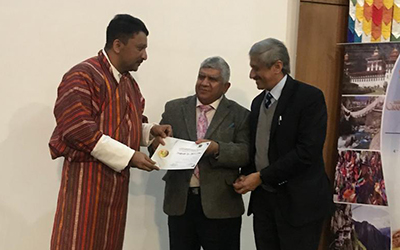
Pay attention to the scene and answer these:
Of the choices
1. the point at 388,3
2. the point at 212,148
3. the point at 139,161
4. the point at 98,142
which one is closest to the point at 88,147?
the point at 98,142

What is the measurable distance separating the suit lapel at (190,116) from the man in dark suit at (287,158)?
1.08 ft

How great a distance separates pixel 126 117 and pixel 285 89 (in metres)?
0.73

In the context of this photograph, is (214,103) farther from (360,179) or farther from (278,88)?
(360,179)

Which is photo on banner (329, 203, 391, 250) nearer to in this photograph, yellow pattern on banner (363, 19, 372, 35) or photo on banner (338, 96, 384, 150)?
photo on banner (338, 96, 384, 150)

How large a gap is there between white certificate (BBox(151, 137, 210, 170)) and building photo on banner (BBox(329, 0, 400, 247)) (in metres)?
1.22

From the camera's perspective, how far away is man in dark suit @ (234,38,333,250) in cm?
170

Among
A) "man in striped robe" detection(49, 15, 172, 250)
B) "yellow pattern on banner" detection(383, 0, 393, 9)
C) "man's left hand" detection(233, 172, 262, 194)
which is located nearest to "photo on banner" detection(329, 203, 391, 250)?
"man's left hand" detection(233, 172, 262, 194)

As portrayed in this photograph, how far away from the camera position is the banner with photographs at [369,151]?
241 cm

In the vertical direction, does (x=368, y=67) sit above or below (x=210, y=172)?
above

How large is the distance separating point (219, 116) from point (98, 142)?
688mm

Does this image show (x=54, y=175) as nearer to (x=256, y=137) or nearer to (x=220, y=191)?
(x=220, y=191)

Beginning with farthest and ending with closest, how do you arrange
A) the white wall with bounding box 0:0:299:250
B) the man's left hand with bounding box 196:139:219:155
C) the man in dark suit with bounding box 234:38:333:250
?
the white wall with bounding box 0:0:299:250 → the man's left hand with bounding box 196:139:219:155 → the man in dark suit with bounding box 234:38:333:250

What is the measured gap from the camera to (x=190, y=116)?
6.45 ft

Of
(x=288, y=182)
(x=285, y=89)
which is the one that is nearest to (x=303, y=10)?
(x=285, y=89)
